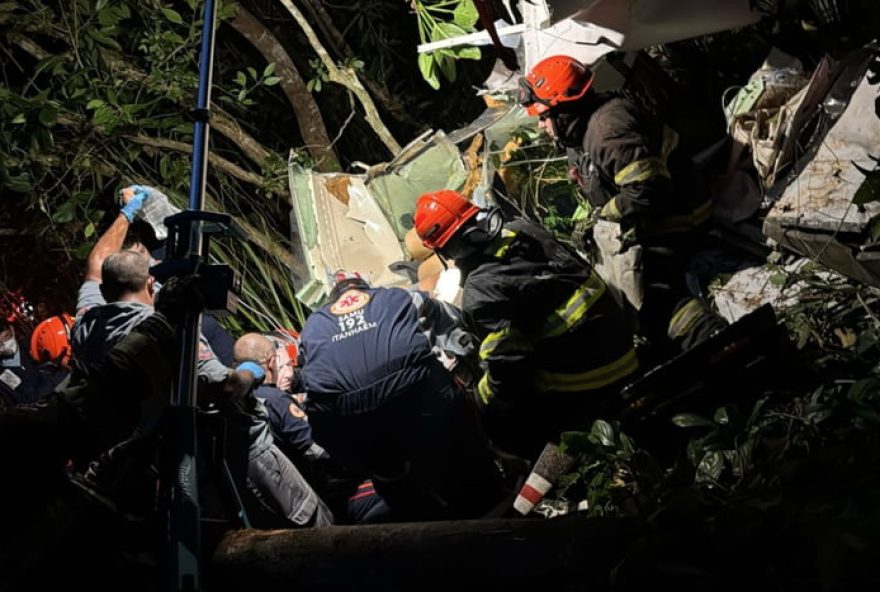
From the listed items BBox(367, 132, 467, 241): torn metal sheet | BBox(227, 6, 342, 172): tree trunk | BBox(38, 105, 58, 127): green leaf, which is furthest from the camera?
BBox(227, 6, 342, 172): tree trunk

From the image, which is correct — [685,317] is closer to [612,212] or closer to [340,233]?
[612,212]

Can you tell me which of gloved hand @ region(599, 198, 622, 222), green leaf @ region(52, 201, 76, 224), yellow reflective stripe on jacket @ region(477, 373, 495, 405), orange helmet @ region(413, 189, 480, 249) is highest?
green leaf @ region(52, 201, 76, 224)

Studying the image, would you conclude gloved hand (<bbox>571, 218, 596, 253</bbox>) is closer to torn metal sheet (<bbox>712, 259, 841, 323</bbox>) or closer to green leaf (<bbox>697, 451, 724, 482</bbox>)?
torn metal sheet (<bbox>712, 259, 841, 323</bbox>)

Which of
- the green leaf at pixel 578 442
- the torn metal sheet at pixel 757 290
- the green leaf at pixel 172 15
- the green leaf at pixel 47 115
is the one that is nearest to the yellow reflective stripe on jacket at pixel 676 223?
the torn metal sheet at pixel 757 290

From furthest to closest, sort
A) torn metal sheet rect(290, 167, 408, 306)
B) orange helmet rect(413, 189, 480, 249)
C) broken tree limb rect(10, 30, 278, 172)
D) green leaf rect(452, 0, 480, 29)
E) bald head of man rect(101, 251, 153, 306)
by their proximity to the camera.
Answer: broken tree limb rect(10, 30, 278, 172)
green leaf rect(452, 0, 480, 29)
torn metal sheet rect(290, 167, 408, 306)
orange helmet rect(413, 189, 480, 249)
bald head of man rect(101, 251, 153, 306)

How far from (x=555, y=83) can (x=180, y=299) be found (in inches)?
110

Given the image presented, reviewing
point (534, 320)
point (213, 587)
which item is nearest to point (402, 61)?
point (534, 320)

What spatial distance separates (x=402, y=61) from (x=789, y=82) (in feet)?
13.7

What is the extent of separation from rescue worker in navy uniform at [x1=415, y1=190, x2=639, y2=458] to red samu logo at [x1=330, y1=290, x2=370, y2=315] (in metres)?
0.44

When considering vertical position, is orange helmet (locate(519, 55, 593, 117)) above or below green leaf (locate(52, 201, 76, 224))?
above

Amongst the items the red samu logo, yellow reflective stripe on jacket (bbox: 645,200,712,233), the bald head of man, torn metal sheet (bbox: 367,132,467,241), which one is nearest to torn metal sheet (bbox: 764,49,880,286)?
yellow reflective stripe on jacket (bbox: 645,200,712,233)

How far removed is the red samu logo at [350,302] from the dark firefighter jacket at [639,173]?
4.41 ft

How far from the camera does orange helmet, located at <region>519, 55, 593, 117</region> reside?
4.80 m

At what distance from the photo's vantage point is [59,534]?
194 cm
